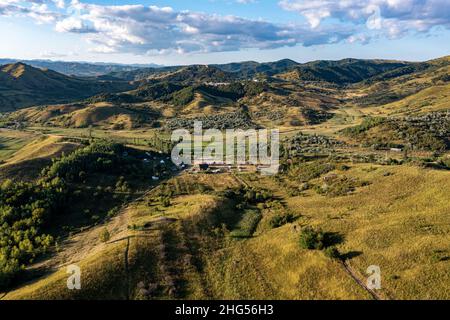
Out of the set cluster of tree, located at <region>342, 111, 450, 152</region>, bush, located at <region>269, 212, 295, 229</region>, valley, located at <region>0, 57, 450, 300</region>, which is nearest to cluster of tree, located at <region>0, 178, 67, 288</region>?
valley, located at <region>0, 57, 450, 300</region>

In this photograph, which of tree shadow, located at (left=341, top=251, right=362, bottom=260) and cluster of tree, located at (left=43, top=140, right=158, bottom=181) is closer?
tree shadow, located at (left=341, top=251, right=362, bottom=260)

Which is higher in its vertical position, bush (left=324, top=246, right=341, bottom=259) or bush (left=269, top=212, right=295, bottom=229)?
bush (left=324, top=246, right=341, bottom=259)

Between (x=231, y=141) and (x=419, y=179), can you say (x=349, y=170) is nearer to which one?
(x=419, y=179)

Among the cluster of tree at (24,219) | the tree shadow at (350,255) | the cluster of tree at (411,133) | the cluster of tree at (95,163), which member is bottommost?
the cluster of tree at (24,219)

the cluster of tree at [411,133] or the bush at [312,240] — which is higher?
the cluster of tree at [411,133]

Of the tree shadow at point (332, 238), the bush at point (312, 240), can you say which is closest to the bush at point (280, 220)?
the bush at point (312, 240)

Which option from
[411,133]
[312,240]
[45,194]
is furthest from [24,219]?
[411,133]

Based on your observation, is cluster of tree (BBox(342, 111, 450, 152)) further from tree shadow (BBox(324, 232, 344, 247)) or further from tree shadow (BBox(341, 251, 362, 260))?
tree shadow (BBox(341, 251, 362, 260))

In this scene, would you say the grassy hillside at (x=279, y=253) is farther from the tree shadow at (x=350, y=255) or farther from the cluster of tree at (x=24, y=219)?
the cluster of tree at (x=24, y=219)

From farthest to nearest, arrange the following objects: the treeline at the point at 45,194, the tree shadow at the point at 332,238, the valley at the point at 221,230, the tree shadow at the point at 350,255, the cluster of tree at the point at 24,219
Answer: the treeline at the point at 45,194 < the cluster of tree at the point at 24,219 < the tree shadow at the point at 332,238 < the tree shadow at the point at 350,255 < the valley at the point at 221,230

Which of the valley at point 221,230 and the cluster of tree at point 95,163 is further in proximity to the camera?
the cluster of tree at point 95,163

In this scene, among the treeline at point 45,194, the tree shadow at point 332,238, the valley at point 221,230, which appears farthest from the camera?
the treeline at point 45,194
